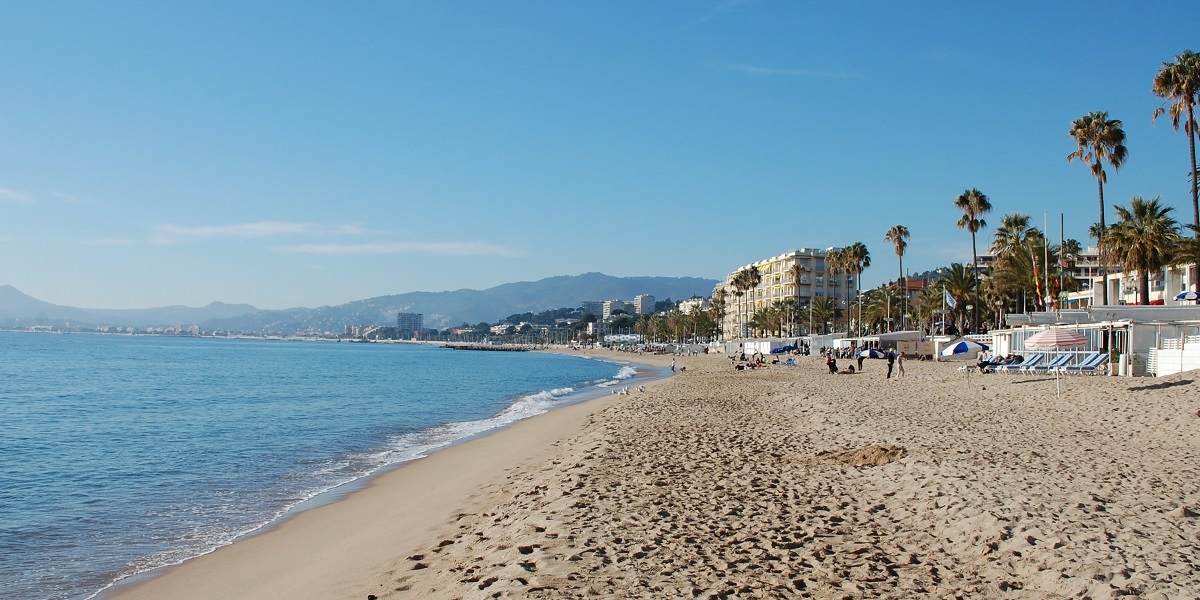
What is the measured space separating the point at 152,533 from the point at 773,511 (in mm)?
8297

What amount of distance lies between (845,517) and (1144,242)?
34.7 metres

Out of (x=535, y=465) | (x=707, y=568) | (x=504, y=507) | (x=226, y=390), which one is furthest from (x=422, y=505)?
(x=226, y=390)

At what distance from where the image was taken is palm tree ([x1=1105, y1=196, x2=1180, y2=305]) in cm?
3606

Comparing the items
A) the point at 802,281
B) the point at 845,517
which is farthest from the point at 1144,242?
the point at 802,281

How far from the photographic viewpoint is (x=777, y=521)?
338 inches

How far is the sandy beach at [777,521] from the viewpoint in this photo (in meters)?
6.60

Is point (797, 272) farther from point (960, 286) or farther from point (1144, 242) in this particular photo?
point (1144, 242)

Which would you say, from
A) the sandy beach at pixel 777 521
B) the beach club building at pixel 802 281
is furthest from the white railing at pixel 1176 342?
the beach club building at pixel 802 281

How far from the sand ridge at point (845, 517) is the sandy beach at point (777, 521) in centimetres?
Result: 3

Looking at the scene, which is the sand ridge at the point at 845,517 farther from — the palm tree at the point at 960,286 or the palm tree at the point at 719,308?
the palm tree at the point at 719,308

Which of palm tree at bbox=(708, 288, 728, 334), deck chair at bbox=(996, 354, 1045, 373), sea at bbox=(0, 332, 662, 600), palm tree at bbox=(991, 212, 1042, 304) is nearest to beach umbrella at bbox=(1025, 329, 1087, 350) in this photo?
deck chair at bbox=(996, 354, 1045, 373)

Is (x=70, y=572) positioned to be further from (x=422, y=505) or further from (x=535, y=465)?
(x=535, y=465)

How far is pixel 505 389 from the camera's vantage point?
5003 centimetres

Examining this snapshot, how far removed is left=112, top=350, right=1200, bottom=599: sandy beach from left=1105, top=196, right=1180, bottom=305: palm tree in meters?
23.3
